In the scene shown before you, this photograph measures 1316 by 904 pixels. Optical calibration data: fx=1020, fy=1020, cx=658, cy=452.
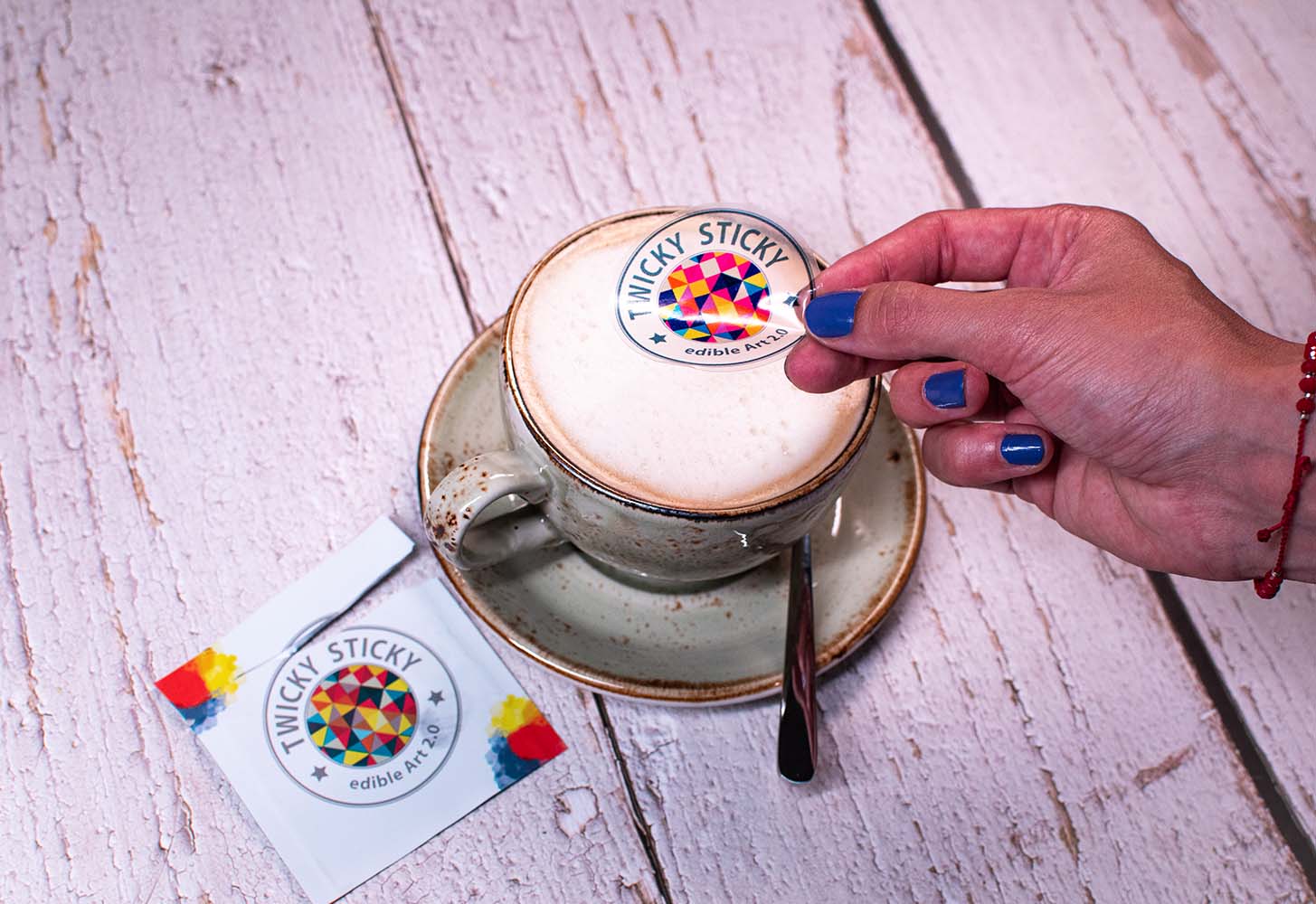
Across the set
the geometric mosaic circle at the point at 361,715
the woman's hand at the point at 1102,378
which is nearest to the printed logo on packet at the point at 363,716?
the geometric mosaic circle at the point at 361,715

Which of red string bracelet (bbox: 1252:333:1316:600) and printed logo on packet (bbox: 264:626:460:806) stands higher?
printed logo on packet (bbox: 264:626:460:806)

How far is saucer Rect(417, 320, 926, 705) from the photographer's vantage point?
2.24ft

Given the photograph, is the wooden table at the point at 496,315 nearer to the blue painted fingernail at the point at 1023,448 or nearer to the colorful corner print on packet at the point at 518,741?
the colorful corner print on packet at the point at 518,741

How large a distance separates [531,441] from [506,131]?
1.47 ft

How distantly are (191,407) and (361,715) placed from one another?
0.30 m

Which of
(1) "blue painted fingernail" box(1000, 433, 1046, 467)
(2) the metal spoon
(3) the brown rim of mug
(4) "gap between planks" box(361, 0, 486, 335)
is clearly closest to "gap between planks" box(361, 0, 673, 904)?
(4) "gap between planks" box(361, 0, 486, 335)

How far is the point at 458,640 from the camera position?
2.47ft

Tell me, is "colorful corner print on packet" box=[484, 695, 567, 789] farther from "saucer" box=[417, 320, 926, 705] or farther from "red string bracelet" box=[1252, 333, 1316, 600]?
"red string bracelet" box=[1252, 333, 1316, 600]

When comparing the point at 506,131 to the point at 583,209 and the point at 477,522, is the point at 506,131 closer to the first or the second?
the point at 583,209

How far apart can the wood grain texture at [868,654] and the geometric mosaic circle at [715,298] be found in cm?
27

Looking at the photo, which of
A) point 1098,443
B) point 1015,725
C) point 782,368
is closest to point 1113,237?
point 1098,443

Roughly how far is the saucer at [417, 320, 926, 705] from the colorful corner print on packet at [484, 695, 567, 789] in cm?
8

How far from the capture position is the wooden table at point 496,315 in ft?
2.37

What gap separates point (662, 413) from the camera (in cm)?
60
